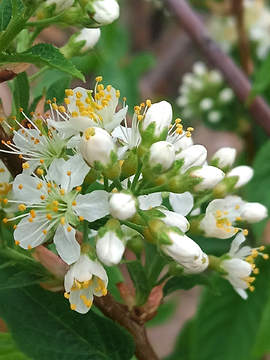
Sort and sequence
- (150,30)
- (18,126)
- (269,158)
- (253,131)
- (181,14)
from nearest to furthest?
1. (18,126)
2. (269,158)
3. (181,14)
4. (253,131)
5. (150,30)

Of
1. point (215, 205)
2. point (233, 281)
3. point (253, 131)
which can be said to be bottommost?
point (253, 131)

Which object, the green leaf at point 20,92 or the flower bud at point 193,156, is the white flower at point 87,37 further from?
the flower bud at point 193,156

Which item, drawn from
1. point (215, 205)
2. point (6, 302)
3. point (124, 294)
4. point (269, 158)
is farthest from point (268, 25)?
point (6, 302)

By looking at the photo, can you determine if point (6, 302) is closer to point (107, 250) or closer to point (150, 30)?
point (107, 250)

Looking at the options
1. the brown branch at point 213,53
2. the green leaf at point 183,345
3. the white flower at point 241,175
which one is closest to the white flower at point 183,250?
the white flower at point 241,175

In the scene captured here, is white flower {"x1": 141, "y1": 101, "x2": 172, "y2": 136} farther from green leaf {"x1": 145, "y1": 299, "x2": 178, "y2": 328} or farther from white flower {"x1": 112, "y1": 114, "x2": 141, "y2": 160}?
green leaf {"x1": 145, "y1": 299, "x2": 178, "y2": 328}

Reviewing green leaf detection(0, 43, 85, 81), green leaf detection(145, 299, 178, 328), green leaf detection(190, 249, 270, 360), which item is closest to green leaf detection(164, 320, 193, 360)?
green leaf detection(145, 299, 178, 328)
